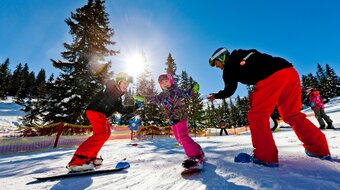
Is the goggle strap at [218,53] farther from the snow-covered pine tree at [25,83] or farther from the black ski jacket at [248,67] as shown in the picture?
the snow-covered pine tree at [25,83]

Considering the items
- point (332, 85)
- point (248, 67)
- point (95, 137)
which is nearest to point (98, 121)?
point (95, 137)

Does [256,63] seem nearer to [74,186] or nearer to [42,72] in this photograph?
[74,186]

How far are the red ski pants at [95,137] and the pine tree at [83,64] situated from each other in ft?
43.3

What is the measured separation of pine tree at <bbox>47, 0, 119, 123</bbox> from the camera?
14.9 meters

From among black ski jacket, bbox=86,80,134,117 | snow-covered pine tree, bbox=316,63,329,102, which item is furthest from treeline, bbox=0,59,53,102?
snow-covered pine tree, bbox=316,63,329,102

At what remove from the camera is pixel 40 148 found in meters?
9.27

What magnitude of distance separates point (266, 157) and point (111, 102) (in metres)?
2.71

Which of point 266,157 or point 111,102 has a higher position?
point 111,102

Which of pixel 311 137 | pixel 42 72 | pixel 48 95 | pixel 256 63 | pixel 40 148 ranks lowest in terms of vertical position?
pixel 40 148

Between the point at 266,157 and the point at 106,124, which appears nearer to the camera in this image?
the point at 266,157

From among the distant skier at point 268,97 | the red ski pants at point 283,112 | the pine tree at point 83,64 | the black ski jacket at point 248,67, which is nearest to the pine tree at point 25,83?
the pine tree at point 83,64

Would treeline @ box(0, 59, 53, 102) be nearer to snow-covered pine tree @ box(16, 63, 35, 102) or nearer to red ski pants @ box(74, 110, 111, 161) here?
snow-covered pine tree @ box(16, 63, 35, 102)

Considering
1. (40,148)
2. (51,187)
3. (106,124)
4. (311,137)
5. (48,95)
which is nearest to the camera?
(51,187)

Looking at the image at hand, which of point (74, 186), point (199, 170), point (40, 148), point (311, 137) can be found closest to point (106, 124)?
point (74, 186)
